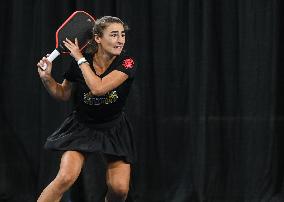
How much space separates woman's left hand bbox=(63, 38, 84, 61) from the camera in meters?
3.45

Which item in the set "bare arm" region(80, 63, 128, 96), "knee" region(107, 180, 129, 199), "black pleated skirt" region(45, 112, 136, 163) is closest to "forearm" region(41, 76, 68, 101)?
"black pleated skirt" region(45, 112, 136, 163)

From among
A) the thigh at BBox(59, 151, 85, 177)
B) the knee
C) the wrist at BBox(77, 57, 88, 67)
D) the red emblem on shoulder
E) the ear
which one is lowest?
the knee

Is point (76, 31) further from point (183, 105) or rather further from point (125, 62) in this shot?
point (183, 105)

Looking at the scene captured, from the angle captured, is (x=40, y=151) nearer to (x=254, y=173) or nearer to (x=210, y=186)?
(x=210, y=186)

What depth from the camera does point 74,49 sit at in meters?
3.48

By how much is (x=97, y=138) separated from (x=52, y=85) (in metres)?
0.39

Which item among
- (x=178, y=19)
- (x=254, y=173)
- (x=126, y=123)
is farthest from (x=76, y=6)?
(x=254, y=173)

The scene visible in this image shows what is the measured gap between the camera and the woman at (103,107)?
3512mm

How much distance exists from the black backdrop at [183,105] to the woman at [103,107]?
109 cm

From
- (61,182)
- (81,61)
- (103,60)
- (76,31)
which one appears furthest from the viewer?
(103,60)

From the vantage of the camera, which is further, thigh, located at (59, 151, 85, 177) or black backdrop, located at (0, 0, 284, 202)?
black backdrop, located at (0, 0, 284, 202)

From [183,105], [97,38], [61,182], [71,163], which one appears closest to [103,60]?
[97,38]

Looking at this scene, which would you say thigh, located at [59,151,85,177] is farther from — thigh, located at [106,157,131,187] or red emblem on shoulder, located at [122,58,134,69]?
red emblem on shoulder, located at [122,58,134,69]

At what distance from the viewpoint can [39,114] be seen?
4875 millimetres
